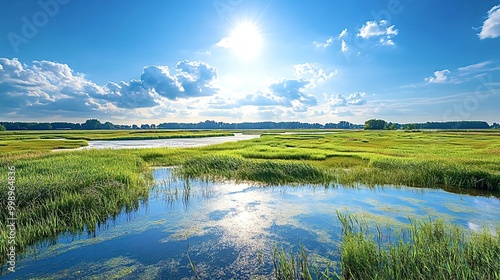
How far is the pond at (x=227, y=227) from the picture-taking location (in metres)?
7.03

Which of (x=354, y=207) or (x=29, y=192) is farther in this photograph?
(x=354, y=207)

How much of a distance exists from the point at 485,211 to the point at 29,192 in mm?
20662

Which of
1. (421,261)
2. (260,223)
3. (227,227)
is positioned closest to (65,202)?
(227,227)

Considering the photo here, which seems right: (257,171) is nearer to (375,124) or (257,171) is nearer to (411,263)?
(411,263)

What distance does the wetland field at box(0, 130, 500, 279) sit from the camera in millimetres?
6488

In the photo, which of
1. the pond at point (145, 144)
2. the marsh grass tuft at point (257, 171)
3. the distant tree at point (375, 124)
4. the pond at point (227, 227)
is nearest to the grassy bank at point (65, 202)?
the pond at point (227, 227)

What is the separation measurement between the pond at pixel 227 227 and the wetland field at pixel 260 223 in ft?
0.17

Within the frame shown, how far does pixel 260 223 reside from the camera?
10406mm

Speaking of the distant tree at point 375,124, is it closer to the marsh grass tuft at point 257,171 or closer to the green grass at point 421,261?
the marsh grass tuft at point 257,171

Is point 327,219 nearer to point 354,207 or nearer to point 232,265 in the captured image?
point 354,207

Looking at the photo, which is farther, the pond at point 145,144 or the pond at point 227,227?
the pond at point 145,144

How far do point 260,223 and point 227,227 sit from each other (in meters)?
1.41

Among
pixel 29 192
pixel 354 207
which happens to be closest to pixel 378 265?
pixel 354 207

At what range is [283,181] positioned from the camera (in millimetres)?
18094
